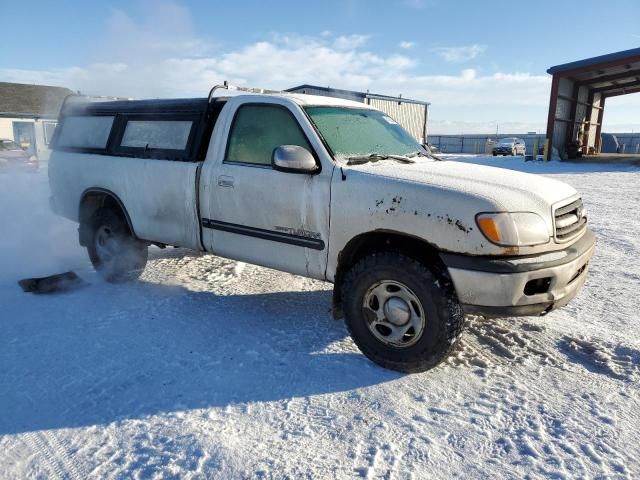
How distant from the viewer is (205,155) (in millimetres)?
4145

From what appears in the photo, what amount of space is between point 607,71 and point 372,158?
2438 centimetres

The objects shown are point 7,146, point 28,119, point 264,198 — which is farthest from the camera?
point 28,119

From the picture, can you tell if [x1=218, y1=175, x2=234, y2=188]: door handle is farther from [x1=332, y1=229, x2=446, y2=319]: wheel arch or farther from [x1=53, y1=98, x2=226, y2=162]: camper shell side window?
[x1=332, y1=229, x2=446, y2=319]: wheel arch

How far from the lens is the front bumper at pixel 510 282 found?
2.75 m

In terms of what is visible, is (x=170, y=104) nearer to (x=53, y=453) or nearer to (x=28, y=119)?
(x=53, y=453)

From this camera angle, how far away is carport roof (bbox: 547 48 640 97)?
65.5 ft

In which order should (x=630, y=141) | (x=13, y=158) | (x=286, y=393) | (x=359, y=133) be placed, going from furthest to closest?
(x=630, y=141) → (x=13, y=158) → (x=359, y=133) → (x=286, y=393)

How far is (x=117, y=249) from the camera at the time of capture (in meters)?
4.96

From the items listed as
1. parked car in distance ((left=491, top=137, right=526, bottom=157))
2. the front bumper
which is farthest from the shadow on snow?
parked car in distance ((left=491, top=137, right=526, bottom=157))

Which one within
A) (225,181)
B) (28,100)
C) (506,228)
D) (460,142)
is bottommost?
(506,228)

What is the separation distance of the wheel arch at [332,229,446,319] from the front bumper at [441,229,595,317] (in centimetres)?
13

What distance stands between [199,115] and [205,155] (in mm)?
414

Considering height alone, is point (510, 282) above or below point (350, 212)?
below

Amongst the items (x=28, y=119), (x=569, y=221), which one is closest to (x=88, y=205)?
(x=569, y=221)
